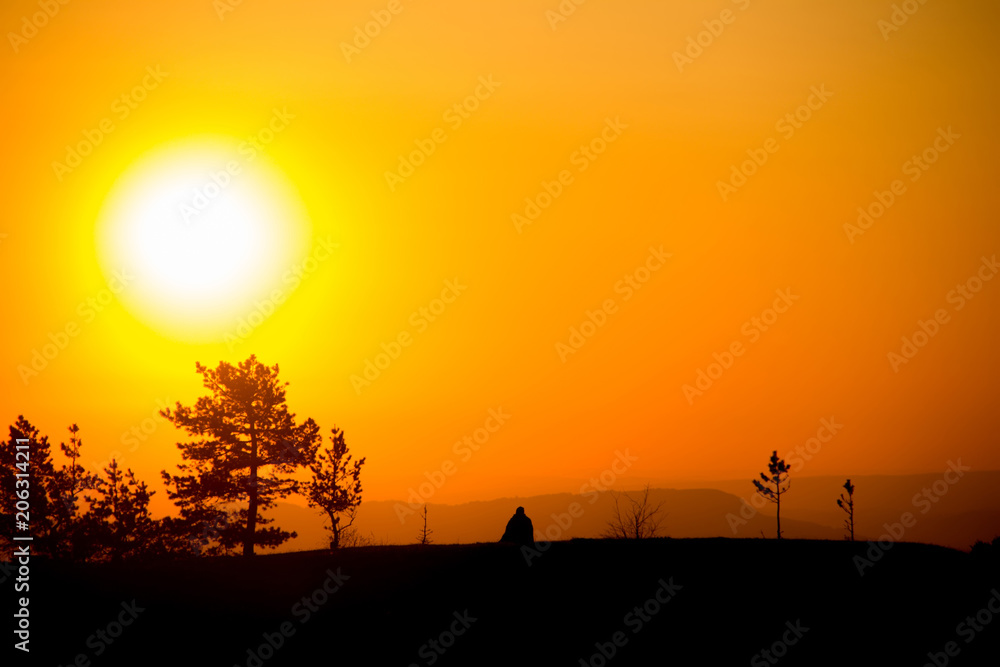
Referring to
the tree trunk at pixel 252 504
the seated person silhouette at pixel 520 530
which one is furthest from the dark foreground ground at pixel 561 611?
the tree trunk at pixel 252 504

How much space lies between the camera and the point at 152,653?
31.5 m

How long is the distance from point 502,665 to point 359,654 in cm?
513

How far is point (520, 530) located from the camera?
38188mm

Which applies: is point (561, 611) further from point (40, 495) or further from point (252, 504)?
point (40, 495)

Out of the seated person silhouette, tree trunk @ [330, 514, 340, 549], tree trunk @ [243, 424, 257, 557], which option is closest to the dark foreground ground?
the seated person silhouette

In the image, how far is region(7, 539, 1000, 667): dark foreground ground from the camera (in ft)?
94.3

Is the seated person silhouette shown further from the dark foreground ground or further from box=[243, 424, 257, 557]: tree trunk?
box=[243, 424, 257, 557]: tree trunk

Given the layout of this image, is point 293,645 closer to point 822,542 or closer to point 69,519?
point 822,542

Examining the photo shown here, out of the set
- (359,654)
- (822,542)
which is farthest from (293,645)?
(822,542)

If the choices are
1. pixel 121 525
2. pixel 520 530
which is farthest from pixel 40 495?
pixel 520 530

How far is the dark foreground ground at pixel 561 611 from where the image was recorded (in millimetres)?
28734

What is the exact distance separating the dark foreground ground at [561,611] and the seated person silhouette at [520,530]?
1.02 m

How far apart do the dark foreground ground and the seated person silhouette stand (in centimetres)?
102

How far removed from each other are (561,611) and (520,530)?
23.5 ft
